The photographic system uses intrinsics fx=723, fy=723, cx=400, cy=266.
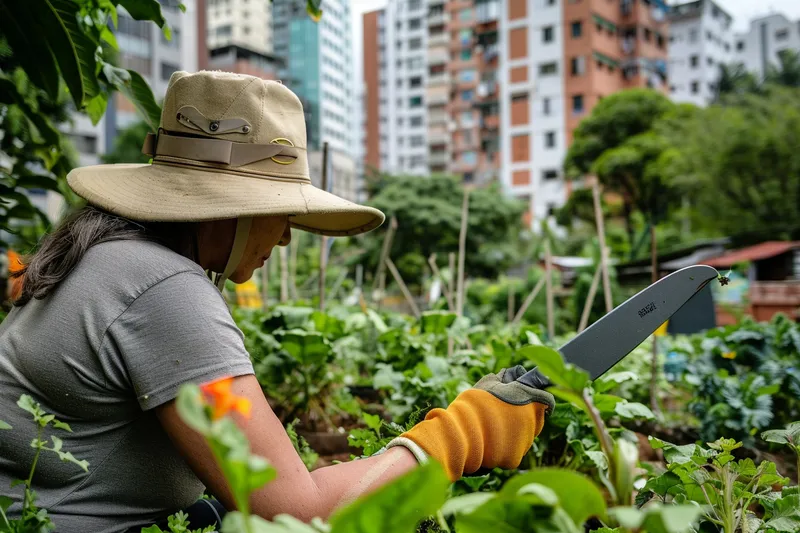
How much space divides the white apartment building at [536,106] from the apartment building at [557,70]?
45 millimetres

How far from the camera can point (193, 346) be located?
3.06 ft

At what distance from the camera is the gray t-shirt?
94cm

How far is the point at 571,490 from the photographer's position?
56 cm

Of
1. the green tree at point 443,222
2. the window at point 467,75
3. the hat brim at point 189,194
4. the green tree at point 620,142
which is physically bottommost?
the hat brim at point 189,194

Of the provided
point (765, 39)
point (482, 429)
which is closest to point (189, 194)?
point (482, 429)

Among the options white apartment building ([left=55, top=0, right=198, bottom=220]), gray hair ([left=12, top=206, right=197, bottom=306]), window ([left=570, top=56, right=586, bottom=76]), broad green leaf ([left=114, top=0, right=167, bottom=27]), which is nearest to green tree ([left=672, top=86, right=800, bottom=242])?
window ([left=570, top=56, right=586, bottom=76])

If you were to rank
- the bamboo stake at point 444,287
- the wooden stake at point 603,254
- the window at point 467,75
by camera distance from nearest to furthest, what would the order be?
the wooden stake at point 603,254
the bamboo stake at point 444,287
the window at point 467,75

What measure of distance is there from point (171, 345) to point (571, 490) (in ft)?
1.88

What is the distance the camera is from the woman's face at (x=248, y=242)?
3.98ft

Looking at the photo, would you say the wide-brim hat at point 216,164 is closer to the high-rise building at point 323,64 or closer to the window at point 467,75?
the window at point 467,75

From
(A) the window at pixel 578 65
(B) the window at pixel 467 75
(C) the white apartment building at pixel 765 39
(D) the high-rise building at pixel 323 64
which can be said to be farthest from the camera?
(D) the high-rise building at pixel 323 64

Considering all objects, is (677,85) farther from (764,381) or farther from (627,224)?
(764,381)

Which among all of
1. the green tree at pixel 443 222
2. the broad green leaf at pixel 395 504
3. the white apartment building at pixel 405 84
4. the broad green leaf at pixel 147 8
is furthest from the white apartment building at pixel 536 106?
the broad green leaf at pixel 395 504

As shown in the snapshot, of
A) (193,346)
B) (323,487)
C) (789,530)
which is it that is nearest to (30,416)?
(193,346)
